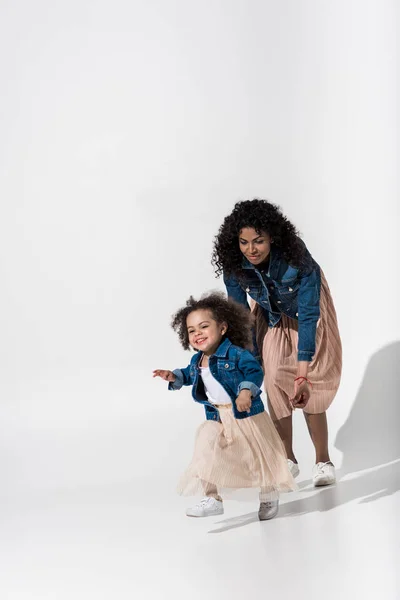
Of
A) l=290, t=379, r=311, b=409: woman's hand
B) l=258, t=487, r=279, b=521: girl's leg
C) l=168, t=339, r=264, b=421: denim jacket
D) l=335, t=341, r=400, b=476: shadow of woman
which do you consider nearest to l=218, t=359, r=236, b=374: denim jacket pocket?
l=168, t=339, r=264, b=421: denim jacket

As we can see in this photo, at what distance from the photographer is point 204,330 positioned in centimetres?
400

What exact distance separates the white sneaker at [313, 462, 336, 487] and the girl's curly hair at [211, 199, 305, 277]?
78 cm

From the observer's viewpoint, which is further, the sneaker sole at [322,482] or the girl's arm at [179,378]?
the sneaker sole at [322,482]

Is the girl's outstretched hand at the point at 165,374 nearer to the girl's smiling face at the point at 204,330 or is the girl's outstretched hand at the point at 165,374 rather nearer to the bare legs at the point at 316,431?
the girl's smiling face at the point at 204,330

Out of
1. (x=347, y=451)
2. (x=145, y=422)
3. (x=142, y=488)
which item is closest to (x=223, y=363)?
(x=142, y=488)

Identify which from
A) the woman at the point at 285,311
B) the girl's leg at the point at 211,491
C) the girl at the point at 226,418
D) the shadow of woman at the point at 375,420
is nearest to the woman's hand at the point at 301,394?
the woman at the point at 285,311

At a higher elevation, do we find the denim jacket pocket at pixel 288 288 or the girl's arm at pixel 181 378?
the denim jacket pocket at pixel 288 288

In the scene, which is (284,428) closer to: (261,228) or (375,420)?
(261,228)

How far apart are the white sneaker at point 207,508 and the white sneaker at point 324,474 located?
1.61 ft

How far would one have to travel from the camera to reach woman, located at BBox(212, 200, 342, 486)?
4230 millimetres

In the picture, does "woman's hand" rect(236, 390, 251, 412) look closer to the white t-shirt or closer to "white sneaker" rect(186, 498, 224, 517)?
the white t-shirt

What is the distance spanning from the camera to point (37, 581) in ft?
11.8

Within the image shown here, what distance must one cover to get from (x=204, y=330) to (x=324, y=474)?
0.81 meters

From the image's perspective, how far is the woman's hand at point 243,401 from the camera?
3867 millimetres
